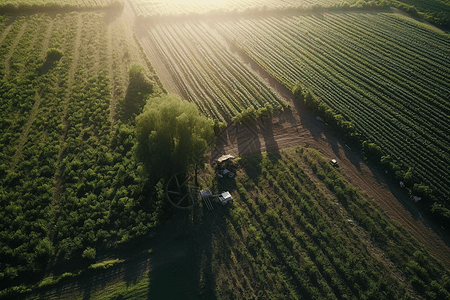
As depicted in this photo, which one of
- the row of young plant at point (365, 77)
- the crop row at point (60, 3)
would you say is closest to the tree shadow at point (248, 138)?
the row of young plant at point (365, 77)

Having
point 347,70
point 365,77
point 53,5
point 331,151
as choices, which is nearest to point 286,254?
point 331,151

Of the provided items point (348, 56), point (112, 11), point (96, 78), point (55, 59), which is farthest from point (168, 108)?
point (112, 11)

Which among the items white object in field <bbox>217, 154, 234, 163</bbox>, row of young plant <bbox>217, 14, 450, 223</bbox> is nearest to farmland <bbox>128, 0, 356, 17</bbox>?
row of young plant <bbox>217, 14, 450, 223</bbox>

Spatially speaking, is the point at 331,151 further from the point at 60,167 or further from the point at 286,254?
the point at 60,167

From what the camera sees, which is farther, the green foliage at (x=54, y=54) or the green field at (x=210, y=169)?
the green foliage at (x=54, y=54)

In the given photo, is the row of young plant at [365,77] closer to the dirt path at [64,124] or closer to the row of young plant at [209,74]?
the row of young plant at [209,74]

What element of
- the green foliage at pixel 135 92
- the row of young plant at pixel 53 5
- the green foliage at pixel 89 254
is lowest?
the green foliage at pixel 89 254

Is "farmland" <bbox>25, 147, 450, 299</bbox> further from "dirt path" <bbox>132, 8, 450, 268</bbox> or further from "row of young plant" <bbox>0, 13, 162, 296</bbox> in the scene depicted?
"row of young plant" <bbox>0, 13, 162, 296</bbox>
